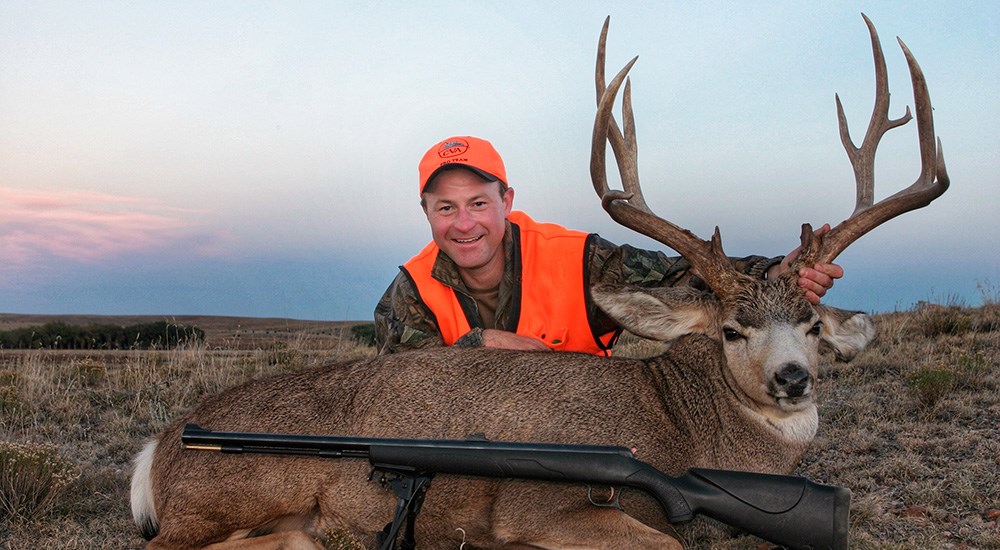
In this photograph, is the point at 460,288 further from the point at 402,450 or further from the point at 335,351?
the point at 335,351

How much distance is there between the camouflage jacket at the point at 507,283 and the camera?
6406 mm

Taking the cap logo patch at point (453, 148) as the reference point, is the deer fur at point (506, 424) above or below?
below

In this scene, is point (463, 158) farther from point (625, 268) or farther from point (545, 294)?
point (625, 268)

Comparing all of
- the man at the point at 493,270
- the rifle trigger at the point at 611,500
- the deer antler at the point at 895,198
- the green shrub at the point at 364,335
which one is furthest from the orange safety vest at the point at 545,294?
the green shrub at the point at 364,335

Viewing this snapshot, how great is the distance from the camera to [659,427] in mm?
4664

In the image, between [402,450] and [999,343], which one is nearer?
[402,450]

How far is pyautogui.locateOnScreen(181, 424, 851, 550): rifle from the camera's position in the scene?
3723 millimetres

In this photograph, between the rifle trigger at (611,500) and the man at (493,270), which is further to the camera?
the man at (493,270)

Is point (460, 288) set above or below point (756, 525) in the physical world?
above

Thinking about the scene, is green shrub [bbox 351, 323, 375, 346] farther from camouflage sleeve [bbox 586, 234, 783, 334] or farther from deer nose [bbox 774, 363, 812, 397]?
deer nose [bbox 774, 363, 812, 397]

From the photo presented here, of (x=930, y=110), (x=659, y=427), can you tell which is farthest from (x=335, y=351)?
(x=930, y=110)

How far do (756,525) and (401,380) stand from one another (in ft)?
6.86

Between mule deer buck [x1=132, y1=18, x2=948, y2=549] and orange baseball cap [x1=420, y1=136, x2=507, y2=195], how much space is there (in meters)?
1.41

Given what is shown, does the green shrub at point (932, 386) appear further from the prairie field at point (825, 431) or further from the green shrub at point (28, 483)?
the green shrub at point (28, 483)
